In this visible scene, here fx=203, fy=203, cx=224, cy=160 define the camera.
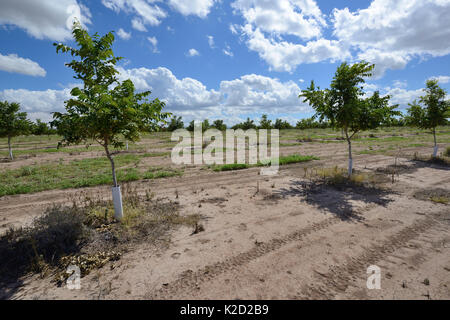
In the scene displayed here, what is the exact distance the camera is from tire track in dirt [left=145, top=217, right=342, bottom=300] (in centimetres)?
376

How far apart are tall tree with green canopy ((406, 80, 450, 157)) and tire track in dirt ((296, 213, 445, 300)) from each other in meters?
12.9

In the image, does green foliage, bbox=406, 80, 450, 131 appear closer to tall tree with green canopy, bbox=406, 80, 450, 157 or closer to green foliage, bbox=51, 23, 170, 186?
tall tree with green canopy, bbox=406, 80, 450, 157

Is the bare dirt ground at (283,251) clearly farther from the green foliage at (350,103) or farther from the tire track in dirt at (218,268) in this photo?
the green foliage at (350,103)

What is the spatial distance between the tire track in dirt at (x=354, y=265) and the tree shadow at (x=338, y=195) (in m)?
1.27

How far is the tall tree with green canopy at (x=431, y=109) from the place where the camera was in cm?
1446

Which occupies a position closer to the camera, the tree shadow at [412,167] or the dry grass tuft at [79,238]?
the dry grass tuft at [79,238]

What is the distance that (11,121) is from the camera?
19.4 metres

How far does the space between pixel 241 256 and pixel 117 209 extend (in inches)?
165

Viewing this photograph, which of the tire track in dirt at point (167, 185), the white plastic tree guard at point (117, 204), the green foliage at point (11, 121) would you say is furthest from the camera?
the green foliage at point (11, 121)

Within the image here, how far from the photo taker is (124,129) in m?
5.88

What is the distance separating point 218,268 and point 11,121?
26.0 meters

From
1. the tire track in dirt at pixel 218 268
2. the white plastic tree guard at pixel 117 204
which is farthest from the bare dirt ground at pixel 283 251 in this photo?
the white plastic tree guard at pixel 117 204

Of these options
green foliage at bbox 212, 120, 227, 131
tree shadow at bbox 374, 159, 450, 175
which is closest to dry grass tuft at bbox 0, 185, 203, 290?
tree shadow at bbox 374, 159, 450, 175

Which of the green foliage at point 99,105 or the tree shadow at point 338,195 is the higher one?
the green foliage at point 99,105
